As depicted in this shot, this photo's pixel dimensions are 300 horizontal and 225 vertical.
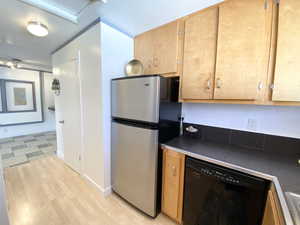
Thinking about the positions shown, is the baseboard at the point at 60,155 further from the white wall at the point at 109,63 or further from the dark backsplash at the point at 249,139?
the dark backsplash at the point at 249,139

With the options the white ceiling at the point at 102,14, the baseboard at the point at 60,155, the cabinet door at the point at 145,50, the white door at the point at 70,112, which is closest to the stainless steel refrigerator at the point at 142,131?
the cabinet door at the point at 145,50

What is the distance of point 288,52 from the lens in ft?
3.27

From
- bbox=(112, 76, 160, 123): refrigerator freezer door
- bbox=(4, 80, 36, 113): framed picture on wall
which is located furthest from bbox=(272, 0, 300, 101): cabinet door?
bbox=(4, 80, 36, 113): framed picture on wall

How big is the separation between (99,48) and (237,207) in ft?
7.00

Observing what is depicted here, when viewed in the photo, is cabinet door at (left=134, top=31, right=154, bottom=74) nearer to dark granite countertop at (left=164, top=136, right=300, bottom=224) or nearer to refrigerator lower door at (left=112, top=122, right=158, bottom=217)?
refrigerator lower door at (left=112, top=122, right=158, bottom=217)

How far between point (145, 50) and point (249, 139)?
170 cm

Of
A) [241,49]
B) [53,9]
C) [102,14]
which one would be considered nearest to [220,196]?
[241,49]

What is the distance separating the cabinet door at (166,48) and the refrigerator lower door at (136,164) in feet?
2.72

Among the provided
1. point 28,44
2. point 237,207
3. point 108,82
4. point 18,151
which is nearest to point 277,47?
point 237,207

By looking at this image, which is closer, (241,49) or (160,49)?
(241,49)

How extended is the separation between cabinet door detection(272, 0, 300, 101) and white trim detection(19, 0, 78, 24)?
6.99 ft

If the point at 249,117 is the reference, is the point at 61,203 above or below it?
below

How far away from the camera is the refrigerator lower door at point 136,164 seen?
55.2 inches

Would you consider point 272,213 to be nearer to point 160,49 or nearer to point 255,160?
point 255,160
